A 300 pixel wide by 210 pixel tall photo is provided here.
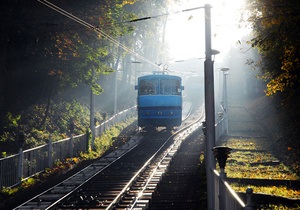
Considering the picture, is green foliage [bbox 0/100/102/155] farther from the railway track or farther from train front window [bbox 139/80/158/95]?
train front window [bbox 139/80/158/95]

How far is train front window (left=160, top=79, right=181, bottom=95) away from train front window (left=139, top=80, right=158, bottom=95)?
1.42 ft

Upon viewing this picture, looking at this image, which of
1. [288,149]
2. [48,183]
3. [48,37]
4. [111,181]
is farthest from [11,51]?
[288,149]

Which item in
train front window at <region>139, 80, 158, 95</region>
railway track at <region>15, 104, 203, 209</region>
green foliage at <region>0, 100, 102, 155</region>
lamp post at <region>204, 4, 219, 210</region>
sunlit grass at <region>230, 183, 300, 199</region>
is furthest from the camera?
train front window at <region>139, 80, 158, 95</region>

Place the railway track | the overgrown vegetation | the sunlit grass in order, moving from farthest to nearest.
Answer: the overgrown vegetation
the sunlit grass
the railway track

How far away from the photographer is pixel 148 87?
2898cm

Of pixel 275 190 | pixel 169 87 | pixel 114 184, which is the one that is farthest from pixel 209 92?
pixel 169 87

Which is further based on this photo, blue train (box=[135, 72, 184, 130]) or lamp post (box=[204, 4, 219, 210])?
blue train (box=[135, 72, 184, 130])

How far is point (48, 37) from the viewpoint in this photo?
2208 cm

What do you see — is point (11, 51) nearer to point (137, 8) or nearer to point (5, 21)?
point (5, 21)

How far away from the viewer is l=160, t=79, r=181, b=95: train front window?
1138 inches

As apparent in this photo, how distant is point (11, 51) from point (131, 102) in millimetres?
31300

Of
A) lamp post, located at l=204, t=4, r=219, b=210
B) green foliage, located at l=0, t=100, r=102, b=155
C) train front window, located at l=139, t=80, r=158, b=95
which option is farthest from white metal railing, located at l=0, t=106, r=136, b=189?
lamp post, located at l=204, t=4, r=219, b=210

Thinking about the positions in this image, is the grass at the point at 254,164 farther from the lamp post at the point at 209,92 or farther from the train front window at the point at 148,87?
the train front window at the point at 148,87

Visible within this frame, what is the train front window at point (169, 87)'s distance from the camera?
1138 inches
